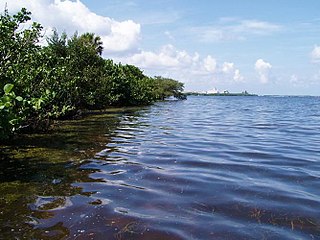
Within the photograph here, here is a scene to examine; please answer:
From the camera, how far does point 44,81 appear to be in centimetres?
1739

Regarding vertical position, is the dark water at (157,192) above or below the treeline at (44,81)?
below

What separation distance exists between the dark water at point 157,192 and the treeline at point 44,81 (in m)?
1.59

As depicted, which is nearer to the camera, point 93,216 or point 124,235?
point 124,235

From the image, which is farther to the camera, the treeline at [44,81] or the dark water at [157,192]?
the treeline at [44,81]

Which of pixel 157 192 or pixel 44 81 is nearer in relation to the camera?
pixel 157 192

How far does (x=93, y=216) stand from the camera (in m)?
6.19

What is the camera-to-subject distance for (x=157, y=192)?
7715 millimetres

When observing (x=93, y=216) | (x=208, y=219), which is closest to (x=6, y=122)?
(x=93, y=216)

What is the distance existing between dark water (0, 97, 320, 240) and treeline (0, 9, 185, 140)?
62.7 inches

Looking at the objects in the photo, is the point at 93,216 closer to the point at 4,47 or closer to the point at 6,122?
the point at 6,122

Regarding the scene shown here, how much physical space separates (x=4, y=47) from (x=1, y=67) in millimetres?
1245

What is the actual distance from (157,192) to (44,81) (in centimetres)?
1168

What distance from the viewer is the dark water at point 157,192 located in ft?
18.7

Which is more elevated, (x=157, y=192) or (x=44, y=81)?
(x=44, y=81)
